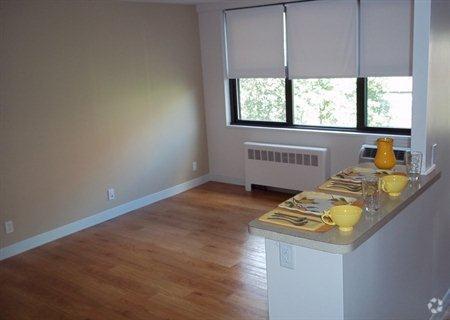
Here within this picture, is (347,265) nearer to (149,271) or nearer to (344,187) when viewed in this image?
(344,187)

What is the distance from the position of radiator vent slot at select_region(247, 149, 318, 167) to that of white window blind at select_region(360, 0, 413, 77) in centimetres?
110

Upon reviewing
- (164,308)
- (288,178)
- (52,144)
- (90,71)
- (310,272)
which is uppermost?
(90,71)

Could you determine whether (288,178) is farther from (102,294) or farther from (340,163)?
(102,294)

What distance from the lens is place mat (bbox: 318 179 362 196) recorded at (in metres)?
2.51

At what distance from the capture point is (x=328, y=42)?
16.3 feet

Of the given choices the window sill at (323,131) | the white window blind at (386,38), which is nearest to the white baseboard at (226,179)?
the window sill at (323,131)

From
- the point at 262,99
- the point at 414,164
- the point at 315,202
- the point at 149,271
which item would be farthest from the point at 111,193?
the point at 414,164

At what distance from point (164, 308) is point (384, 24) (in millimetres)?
3361

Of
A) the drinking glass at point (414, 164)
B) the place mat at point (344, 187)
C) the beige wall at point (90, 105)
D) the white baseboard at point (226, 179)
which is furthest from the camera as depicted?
the white baseboard at point (226, 179)

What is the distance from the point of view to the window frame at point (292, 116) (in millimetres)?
4934

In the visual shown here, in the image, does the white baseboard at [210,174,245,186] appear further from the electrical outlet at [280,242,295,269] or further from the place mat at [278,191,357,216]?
the electrical outlet at [280,242,295,269]

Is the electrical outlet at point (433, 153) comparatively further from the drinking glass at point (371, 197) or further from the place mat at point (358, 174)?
the drinking glass at point (371, 197)

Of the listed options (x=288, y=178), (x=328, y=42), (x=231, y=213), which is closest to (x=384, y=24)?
(x=328, y=42)

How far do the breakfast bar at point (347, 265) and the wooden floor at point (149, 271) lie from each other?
3.40ft
